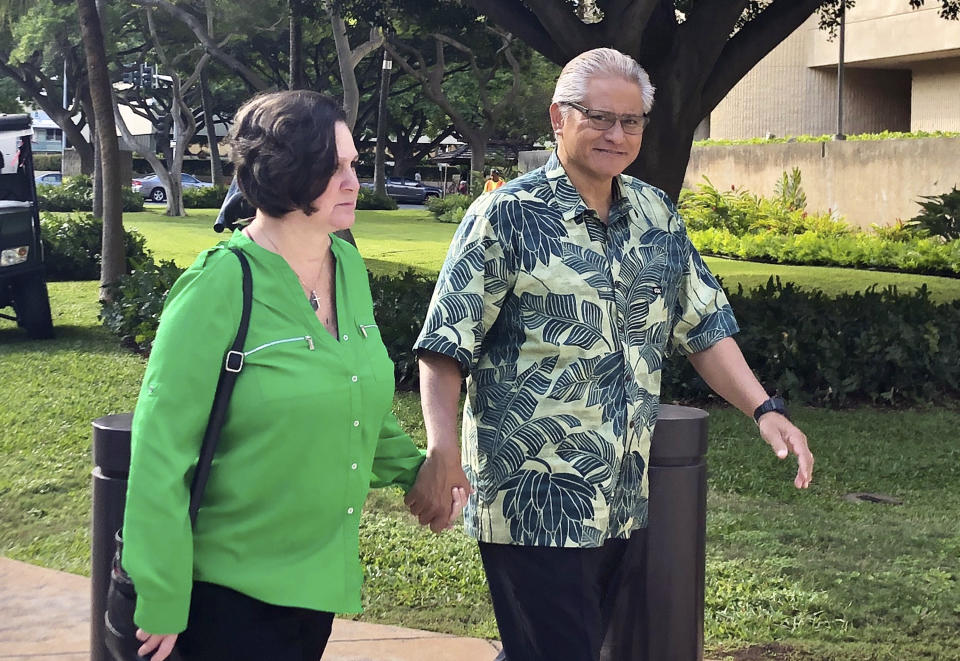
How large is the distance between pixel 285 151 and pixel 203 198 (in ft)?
128

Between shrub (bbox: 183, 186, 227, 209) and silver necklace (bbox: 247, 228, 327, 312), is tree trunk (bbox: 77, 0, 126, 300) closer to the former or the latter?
silver necklace (bbox: 247, 228, 327, 312)

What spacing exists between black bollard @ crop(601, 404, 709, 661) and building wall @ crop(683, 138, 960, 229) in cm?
2055

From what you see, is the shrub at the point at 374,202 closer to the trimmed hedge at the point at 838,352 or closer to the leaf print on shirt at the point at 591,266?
the trimmed hedge at the point at 838,352

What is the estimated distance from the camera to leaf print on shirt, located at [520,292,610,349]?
9.73 ft

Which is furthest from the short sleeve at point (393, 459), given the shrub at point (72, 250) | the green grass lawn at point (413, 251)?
the shrub at point (72, 250)

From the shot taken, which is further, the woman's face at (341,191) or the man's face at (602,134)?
the man's face at (602,134)

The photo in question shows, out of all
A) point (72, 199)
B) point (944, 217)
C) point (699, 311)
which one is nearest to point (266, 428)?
point (699, 311)

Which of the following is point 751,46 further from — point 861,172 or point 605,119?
point 861,172

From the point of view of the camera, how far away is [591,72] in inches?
120

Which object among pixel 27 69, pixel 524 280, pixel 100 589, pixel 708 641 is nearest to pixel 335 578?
pixel 524 280

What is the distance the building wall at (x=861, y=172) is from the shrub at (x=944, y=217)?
5.90ft

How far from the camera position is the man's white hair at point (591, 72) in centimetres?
306

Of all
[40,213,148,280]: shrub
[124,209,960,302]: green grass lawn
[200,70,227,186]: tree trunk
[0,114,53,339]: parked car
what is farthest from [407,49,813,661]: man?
[200,70,227,186]: tree trunk

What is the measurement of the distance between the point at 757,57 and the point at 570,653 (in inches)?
350
